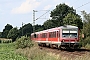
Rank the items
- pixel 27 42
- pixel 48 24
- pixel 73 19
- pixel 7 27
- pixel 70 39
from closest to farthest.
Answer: pixel 70 39
pixel 27 42
pixel 73 19
pixel 48 24
pixel 7 27

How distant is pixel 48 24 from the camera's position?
357 ft

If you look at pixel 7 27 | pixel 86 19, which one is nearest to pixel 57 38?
pixel 86 19

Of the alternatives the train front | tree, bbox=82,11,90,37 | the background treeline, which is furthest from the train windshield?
tree, bbox=82,11,90,37

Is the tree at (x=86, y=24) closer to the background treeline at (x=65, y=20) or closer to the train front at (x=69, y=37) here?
the background treeline at (x=65, y=20)

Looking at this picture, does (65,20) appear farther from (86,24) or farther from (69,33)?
(69,33)

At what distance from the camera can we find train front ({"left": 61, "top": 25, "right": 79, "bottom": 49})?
3369cm

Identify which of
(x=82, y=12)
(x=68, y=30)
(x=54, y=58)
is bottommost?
(x=54, y=58)

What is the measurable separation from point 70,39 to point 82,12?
1679cm

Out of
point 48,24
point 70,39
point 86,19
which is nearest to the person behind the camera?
point 70,39

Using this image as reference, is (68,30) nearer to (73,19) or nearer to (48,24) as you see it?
(73,19)

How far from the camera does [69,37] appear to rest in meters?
33.9

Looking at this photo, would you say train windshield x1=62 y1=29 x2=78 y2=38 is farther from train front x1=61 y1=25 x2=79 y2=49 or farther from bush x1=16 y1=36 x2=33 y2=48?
bush x1=16 y1=36 x2=33 y2=48

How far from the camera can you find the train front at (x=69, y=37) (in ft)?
111

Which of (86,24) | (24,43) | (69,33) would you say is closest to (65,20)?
(86,24)
